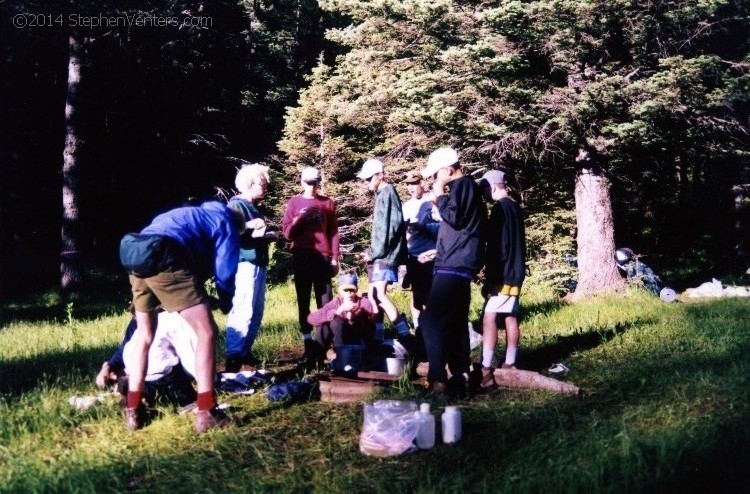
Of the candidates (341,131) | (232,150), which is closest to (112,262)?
(232,150)

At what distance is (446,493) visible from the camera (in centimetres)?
308

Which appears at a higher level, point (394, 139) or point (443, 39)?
point (443, 39)

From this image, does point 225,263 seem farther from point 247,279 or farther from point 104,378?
point 104,378

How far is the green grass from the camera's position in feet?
10.8

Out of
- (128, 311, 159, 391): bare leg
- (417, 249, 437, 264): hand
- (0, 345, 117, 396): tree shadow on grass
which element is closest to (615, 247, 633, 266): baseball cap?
(417, 249, 437, 264): hand

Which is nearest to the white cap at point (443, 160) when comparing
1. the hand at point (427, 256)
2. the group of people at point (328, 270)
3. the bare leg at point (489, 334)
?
the group of people at point (328, 270)

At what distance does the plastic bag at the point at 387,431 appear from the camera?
148 inches

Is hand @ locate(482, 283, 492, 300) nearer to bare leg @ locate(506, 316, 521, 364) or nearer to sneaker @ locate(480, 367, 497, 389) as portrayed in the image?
bare leg @ locate(506, 316, 521, 364)

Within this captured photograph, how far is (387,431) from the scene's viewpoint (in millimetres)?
3809

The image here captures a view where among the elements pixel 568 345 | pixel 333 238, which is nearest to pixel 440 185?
pixel 333 238

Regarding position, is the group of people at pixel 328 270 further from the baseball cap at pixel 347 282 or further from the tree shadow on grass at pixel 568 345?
the tree shadow on grass at pixel 568 345

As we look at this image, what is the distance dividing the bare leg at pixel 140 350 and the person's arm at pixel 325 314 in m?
2.10

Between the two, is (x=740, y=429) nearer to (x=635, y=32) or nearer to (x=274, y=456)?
(x=274, y=456)

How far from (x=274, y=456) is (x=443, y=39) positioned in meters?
9.50
